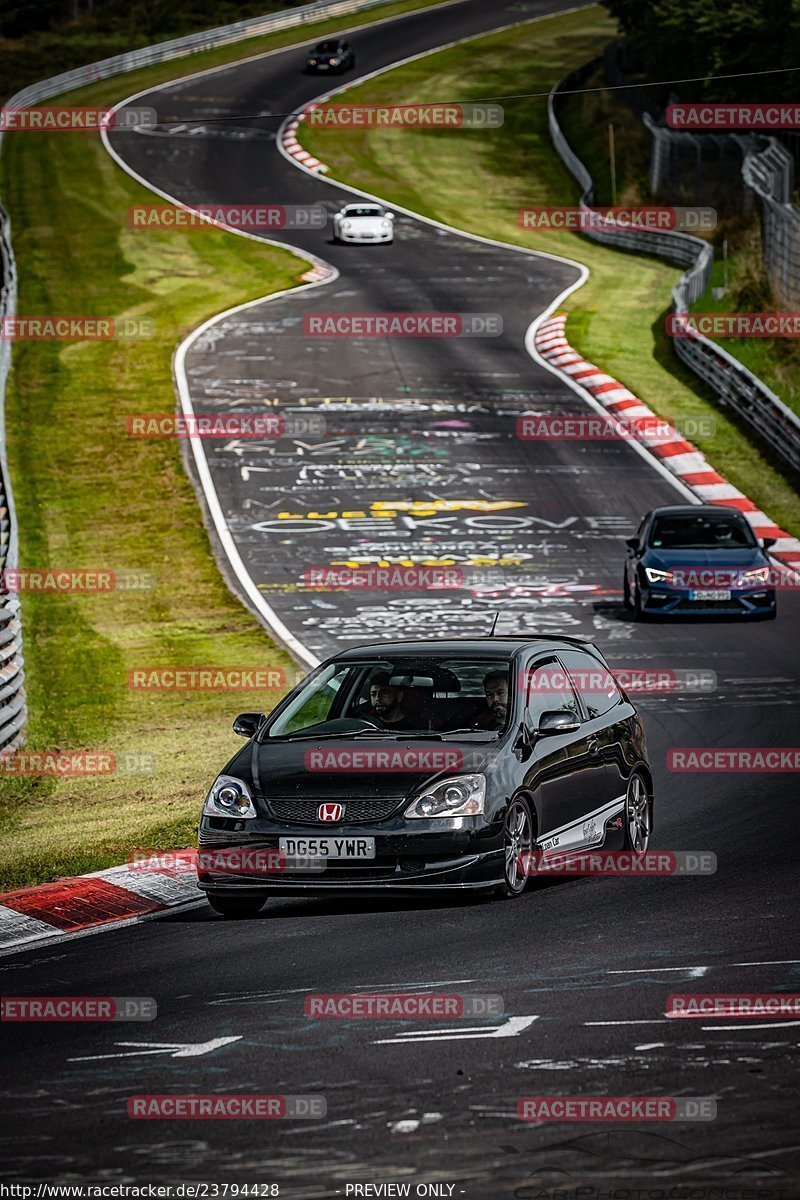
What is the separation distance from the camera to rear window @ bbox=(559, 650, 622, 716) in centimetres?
1230

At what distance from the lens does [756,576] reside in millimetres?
24266

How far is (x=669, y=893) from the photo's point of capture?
1100 centimetres

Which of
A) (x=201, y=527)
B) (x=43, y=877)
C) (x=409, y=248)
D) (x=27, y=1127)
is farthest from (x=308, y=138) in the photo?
(x=27, y=1127)

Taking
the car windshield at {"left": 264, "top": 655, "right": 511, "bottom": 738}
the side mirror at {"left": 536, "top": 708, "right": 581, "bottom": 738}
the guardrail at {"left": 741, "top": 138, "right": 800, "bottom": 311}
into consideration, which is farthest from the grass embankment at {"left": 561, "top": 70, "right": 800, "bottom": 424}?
the side mirror at {"left": 536, "top": 708, "right": 581, "bottom": 738}

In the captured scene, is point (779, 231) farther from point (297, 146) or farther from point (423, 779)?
point (423, 779)

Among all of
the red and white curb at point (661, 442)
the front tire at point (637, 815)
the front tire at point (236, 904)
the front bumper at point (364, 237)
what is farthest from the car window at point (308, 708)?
the front bumper at point (364, 237)

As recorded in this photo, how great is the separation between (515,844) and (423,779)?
67 cm

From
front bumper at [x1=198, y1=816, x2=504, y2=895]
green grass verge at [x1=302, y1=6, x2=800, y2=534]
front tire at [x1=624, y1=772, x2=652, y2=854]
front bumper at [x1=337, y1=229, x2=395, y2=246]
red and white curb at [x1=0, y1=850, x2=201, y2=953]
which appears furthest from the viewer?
front bumper at [x1=337, y1=229, x2=395, y2=246]

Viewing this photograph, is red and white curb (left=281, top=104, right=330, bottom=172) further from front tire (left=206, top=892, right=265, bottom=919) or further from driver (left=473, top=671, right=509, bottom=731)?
front tire (left=206, top=892, right=265, bottom=919)

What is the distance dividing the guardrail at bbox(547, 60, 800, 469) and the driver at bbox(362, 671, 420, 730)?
21502mm

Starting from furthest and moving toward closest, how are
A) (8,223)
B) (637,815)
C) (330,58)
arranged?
(330,58), (8,223), (637,815)

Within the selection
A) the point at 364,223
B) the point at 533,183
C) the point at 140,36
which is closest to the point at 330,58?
the point at 140,36

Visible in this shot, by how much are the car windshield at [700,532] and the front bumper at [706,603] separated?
40.5 inches

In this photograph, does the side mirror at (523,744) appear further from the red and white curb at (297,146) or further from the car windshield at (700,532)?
the red and white curb at (297,146)
